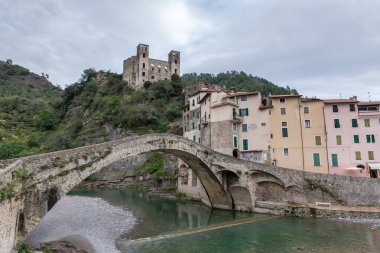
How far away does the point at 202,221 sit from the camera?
76.9 ft

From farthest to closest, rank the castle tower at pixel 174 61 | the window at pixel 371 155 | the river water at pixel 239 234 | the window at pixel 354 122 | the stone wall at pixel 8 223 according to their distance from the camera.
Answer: the castle tower at pixel 174 61
the window at pixel 354 122
the window at pixel 371 155
the river water at pixel 239 234
the stone wall at pixel 8 223

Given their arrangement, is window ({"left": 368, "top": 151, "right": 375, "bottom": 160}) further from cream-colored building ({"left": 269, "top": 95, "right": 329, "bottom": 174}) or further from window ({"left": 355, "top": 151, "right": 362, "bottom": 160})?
cream-colored building ({"left": 269, "top": 95, "right": 329, "bottom": 174})

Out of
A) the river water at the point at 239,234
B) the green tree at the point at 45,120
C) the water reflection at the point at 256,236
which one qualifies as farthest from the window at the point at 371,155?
the green tree at the point at 45,120

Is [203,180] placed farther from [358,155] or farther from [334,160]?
[358,155]

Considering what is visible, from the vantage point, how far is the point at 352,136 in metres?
27.9

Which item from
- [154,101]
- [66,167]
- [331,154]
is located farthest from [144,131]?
[66,167]

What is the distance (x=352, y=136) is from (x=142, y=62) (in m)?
53.9

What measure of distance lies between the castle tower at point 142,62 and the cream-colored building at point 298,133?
45.7m

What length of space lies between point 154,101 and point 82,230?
4263 centimetres

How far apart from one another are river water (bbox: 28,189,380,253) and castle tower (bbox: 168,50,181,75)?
52.5m

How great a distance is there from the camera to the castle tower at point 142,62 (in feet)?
229

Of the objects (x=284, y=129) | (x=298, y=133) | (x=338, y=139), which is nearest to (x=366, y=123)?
(x=338, y=139)

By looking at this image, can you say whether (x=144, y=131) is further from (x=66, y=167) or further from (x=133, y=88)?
(x=66, y=167)

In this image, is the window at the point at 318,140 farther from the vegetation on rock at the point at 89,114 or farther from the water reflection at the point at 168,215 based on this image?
the vegetation on rock at the point at 89,114
